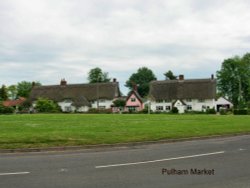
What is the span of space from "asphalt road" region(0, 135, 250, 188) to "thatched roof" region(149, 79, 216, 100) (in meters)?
80.9

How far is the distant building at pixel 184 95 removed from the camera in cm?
9262

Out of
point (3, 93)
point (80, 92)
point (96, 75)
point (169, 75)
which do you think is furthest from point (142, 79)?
point (3, 93)

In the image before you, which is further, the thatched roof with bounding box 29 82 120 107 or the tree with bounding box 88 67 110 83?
the tree with bounding box 88 67 110 83

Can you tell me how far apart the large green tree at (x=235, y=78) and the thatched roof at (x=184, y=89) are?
15868 millimetres

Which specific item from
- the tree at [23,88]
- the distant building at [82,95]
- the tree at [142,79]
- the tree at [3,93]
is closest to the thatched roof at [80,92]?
the distant building at [82,95]

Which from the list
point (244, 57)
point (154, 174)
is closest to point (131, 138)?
point (154, 174)

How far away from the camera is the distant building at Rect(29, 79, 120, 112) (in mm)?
101938

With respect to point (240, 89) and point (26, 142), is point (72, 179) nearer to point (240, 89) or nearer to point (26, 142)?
point (26, 142)

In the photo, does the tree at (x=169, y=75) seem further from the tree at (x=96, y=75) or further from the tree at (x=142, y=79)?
the tree at (x=96, y=75)

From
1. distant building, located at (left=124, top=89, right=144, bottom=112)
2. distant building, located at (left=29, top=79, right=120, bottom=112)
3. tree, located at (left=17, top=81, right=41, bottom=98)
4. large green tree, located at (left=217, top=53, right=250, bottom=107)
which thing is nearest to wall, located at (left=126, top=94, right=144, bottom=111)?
distant building, located at (left=124, top=89, right=144, bottom=112)

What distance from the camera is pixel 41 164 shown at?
10.9 meters

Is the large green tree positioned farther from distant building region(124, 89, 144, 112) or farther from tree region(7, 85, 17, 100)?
tree region(7, 85, 17, 100)

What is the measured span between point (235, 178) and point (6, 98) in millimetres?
128119

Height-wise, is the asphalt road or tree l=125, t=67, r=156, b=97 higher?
tree l=125, t=67, r=156, b=97
